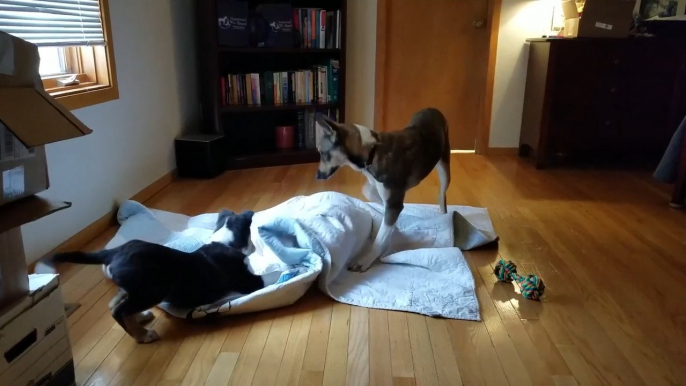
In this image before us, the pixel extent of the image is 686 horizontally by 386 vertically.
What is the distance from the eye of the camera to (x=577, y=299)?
1770 millimetres

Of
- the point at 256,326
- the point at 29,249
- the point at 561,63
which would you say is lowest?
the point at 256,326

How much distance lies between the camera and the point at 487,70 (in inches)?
151

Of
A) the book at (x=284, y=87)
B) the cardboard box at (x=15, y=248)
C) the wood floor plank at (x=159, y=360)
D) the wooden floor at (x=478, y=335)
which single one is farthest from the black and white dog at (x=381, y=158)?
the book at (x=284, y=87)

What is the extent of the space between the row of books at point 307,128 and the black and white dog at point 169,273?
2.07 metres

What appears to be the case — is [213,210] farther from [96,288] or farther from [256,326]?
[256,326]

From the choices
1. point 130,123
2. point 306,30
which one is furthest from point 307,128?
point 130,123

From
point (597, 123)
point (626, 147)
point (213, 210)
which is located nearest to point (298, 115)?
point (213, 210)

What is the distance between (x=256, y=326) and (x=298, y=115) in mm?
2393

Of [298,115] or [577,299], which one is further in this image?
[298,115]

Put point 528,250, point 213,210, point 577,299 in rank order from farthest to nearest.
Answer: point 213,210 → point 528,250 → point 577,299

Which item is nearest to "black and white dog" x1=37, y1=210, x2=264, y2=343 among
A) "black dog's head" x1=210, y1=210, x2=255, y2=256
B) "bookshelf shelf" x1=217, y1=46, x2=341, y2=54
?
"black dog's head" x1=210, y1=210, x2=255, y2=256

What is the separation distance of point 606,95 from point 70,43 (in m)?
3.14

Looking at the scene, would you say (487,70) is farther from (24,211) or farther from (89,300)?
(24,211)

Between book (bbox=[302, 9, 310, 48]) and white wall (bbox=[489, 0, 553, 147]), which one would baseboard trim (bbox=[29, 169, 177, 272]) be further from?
white wall (bbox=[489, 0, 553, 147])
